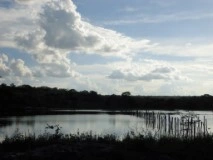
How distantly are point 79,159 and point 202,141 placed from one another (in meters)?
5.38

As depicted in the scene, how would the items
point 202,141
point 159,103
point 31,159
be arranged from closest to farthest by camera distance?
point 31,159, point 202,141, point 159,103

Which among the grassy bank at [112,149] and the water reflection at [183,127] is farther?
the water reflection at [183,127]

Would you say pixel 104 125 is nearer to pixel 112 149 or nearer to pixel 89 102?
pixel 112 149

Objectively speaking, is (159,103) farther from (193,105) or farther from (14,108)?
(14,108)

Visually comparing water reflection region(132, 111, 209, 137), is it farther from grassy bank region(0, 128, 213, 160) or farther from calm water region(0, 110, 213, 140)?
grassy bank region(0, 128, 213, 160)

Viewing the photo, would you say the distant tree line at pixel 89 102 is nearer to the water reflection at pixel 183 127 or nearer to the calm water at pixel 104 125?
the calm water at pixel 104 125

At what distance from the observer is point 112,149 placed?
45.7ft

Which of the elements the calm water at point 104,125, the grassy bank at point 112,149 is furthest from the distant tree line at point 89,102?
the grassy bank at point 112,149

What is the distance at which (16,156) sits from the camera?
12.9 m

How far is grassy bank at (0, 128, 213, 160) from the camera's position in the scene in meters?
13.2

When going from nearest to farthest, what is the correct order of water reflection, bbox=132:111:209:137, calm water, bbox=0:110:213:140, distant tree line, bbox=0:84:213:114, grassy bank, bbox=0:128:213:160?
grassy bank, bbox=0:128:213:160 < water reflection, bbox=132:111:209:137 < calm water, bbox=0:110:213:140 < distant tree line, bbox=0:84:213:114

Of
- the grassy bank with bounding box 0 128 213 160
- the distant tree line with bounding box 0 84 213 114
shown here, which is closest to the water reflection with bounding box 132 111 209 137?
the grassy bank with bounding box 0 128 213 160

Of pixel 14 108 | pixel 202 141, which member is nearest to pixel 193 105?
pixel 14 108

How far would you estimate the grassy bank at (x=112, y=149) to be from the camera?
43.3 feet
